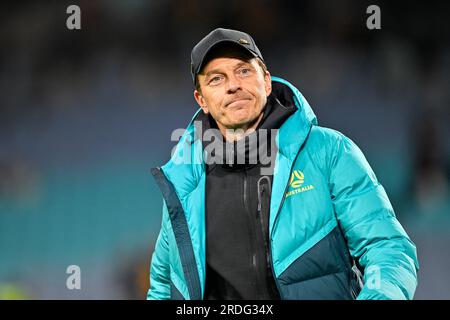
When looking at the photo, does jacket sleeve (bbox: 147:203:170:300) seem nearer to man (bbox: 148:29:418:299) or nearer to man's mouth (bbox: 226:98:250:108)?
man (bbox: 148:29:418:299)

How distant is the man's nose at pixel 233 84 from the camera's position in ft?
5.44

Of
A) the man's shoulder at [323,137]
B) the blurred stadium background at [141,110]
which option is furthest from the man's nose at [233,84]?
the blurred stadium background at [141,110]

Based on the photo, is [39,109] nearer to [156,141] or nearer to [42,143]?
[42,143]

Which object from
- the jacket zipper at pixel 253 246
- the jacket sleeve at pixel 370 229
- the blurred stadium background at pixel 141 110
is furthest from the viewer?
the blurred stadium background at pixel 141 110

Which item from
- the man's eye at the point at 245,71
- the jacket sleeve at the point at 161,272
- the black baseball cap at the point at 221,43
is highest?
the black baseball cap at the point at 221,43

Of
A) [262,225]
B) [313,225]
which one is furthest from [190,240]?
[313,225]

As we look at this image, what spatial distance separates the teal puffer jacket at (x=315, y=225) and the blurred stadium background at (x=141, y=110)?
1.52m

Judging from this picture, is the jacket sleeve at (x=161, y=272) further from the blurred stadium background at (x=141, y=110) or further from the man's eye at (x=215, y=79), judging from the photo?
the blurred stadium background at (x=141, y=110)

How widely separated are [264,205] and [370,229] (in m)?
0.31

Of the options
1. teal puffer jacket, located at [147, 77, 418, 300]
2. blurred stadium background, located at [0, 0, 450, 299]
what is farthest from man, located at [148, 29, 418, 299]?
blurred stadium background, located at [0, 0, 450, 299]

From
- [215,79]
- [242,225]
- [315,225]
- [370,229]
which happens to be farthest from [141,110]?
[370,229]

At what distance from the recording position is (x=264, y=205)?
5.09 ft

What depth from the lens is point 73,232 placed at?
3230 mm

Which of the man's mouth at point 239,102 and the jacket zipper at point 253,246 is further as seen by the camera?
the man's mouth at point 239,102
